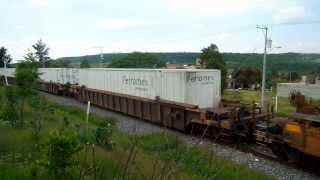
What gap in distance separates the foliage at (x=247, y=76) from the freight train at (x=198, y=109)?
58618 millimetres

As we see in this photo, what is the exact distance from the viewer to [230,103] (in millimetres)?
19359

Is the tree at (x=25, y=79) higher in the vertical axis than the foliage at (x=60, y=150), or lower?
higher

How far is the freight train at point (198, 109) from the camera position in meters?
12.2

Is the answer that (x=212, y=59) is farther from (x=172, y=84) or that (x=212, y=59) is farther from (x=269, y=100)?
(x=172, y=84)

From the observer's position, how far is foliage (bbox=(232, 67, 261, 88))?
82.4 metres

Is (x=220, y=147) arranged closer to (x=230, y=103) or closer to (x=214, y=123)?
(x=214, y=123)

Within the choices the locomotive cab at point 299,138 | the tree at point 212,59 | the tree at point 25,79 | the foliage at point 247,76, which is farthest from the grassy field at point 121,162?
the foliage at point 247,76

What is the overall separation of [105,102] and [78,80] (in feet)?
24.3

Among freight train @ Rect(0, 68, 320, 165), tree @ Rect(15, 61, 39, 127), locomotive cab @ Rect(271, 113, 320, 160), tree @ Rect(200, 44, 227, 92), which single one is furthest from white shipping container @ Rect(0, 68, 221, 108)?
tree @ Rect(200, 44, 227, 92)

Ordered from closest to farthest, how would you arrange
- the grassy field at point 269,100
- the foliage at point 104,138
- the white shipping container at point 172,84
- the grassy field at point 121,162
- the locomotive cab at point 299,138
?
the grassy field at point 121,162
the foliage at point 104,138
the locomotive cab at point 299,138
the white shipping container at point 172,84
the grassy field at point 269,100

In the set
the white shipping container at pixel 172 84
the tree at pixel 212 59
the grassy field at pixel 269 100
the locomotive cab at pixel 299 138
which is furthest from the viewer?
the tree at pixel 212 59

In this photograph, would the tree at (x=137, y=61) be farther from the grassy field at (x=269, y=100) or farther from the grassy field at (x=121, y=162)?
the grassy field at (x=121, y=162)

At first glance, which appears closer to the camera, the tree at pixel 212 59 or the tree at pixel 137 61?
the tree at pixel 212 59

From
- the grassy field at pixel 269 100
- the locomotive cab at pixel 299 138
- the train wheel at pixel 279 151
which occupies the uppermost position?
the locomotive cab at pixel 299 138
